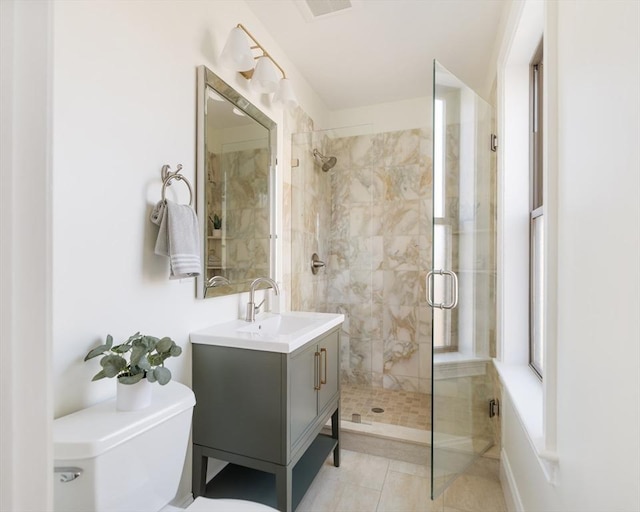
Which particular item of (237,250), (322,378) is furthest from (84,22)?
(322,378)

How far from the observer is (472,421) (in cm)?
203

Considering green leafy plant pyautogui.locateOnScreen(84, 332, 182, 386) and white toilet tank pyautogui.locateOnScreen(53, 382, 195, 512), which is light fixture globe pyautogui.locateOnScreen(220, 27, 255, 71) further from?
white toilet tank pyautogui.locateOnScreen(53, 382, 195, 512)

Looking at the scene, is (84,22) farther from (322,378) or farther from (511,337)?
(511,337)

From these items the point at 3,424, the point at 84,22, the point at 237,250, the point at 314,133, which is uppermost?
the point at 314,133

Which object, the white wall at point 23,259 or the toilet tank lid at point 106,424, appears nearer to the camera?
the white wall at point 23,259

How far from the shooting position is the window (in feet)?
5.66

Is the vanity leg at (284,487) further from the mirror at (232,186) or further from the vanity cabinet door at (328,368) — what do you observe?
the mirror at (232,186)

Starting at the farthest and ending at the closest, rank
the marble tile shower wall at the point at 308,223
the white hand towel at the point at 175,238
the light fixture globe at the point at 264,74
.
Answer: the marble tile shower wall at the point at 308,223
the light fixture globe at the point at 264,74
the white hand towel at the point at 175,238

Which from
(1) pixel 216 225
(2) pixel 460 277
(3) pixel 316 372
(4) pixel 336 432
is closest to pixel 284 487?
(3) pixel 316 372

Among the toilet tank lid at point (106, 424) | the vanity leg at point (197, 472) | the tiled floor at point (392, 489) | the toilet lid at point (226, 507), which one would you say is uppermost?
the toilet tank lid at point (106, 424)

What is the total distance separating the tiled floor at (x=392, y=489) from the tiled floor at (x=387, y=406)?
0.32 meters

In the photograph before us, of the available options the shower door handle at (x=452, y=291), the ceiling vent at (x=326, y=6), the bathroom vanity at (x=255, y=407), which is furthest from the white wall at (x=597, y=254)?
the ceiling vent at (x=326, y=6)

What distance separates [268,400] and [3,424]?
4.32 feet

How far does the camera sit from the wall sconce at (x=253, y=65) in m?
1.67
